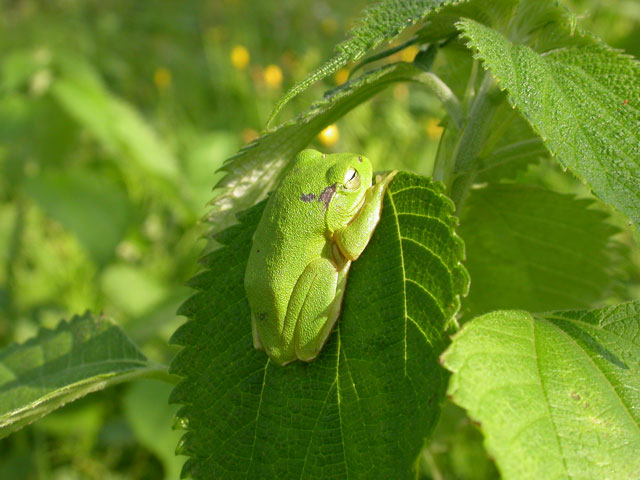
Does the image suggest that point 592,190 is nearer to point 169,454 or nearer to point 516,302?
point 516,302

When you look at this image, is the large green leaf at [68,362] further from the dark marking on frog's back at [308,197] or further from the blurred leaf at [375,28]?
the blurred leaf at [375,28]

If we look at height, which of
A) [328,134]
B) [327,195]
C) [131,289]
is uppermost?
[131,289]

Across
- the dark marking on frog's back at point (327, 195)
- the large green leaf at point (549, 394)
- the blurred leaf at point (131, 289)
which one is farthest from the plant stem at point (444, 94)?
the blurred leaf at point (131, 289)

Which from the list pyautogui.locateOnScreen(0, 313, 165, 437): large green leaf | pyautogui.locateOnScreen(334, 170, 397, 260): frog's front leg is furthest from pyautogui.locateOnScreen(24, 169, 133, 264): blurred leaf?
pyautogui.locateOnScreen(334, 170, 397, 260): frog's front leg

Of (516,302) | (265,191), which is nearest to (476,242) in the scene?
(516,302)

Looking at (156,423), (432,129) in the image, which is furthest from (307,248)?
(432,129)

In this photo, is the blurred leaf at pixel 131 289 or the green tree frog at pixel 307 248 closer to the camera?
the green tree frog at pixel 307 248

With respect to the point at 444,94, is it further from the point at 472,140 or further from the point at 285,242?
the point at 285,242
